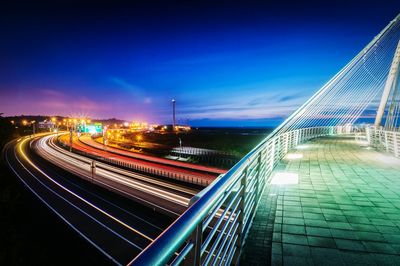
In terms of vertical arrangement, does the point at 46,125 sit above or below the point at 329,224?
above

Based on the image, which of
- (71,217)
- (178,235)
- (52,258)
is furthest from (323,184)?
(71,217)

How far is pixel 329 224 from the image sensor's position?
12.7 ft

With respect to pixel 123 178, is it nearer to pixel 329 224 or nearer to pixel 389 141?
pixel 329 224

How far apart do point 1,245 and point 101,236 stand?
570 centimetres

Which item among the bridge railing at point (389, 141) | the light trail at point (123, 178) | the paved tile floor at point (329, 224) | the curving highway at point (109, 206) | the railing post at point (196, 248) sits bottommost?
the curving highway at point (109, 206)

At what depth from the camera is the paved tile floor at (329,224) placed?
2.98 metres

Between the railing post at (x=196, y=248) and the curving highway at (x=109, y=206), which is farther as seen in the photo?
the curving highway at (x=109, y=206)

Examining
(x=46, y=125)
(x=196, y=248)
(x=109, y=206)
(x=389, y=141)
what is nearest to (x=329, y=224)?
(x=196, y=248)

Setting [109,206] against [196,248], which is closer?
[196,248]

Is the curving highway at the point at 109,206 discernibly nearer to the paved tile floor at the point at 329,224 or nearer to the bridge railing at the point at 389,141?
the paved tile floor at the point at 329,224

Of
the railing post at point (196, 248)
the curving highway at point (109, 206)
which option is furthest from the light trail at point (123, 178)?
the railing post at point (196, 248)

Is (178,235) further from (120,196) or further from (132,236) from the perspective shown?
(120,196)

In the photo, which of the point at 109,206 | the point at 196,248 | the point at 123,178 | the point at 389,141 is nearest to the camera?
the point at 196,248

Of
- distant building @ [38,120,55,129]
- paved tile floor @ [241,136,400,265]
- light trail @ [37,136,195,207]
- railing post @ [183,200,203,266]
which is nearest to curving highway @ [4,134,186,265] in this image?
light trail @ [37,136,195,207]
